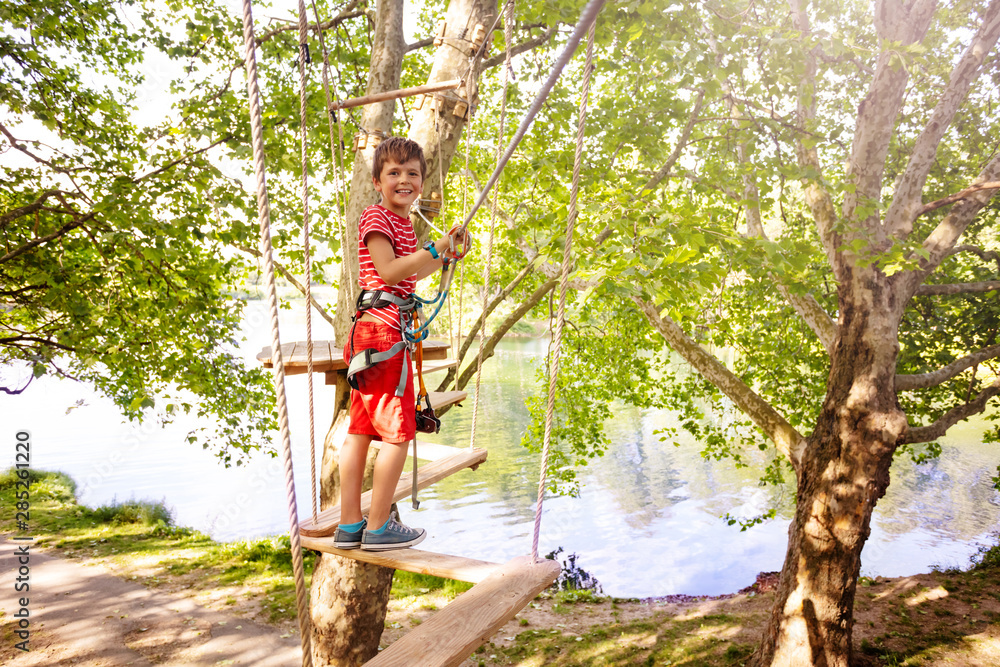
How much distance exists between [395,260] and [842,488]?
5.11 m

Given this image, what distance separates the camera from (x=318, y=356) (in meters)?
2.99

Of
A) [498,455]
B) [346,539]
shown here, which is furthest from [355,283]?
[498,455]

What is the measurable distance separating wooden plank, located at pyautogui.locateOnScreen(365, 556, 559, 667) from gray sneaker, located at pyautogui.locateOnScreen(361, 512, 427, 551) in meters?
0.33

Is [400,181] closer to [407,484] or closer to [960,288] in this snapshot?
[407,484]

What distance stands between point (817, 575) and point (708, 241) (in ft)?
10.5

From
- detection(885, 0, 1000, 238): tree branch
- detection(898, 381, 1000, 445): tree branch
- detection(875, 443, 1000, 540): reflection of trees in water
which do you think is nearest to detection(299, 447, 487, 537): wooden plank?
detection(898, 381, 1000, 445): tree branch

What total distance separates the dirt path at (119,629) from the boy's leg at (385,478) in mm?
5177

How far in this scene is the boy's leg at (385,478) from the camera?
2217 millimetres

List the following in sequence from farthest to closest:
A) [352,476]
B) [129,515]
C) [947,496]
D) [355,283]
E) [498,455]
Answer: [498,455] → [947,496] → [129,515] → [355,283] → [352,476]

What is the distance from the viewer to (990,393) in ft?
21.0

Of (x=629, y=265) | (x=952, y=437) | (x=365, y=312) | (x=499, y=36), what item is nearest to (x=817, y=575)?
(x=629, y=265)

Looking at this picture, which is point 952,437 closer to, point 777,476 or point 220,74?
Answer: point 777,476

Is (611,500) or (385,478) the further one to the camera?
(611,500)

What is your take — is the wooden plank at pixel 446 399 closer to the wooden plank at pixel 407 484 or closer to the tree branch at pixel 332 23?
the wooden plank at pixel 407 484
